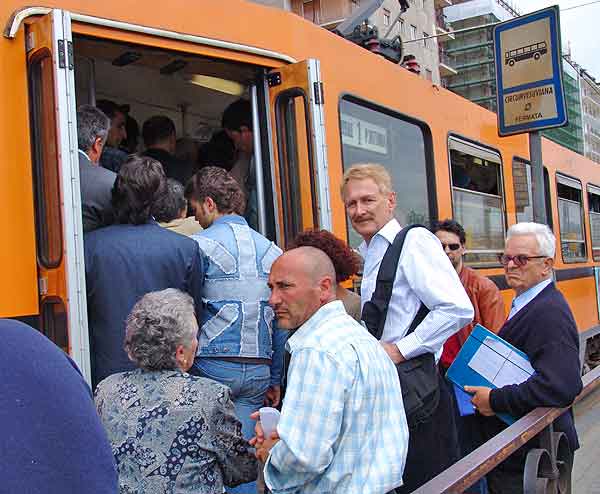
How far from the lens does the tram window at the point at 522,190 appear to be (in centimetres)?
645

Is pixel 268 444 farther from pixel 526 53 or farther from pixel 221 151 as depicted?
pixel 526 53

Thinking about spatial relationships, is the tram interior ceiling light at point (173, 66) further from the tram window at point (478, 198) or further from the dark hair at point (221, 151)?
the tram window at point (478, 198)

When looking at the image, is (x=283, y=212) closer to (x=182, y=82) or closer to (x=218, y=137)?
(x=218, y=137)

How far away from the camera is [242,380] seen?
2816mm

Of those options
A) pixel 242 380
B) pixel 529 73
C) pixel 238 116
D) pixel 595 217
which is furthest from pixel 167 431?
pixel 595 217

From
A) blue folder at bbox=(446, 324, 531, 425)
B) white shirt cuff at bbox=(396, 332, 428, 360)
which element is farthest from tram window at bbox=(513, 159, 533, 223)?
white shirt cuff at bbox=(396, 332, 428, 360)

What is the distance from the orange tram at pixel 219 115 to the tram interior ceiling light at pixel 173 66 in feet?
0.04

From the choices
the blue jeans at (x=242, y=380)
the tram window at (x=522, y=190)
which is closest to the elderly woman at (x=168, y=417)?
the blue jeans at (x=242, y=380)

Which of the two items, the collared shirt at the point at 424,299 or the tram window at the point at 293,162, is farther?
the tram window at the point at 293,162

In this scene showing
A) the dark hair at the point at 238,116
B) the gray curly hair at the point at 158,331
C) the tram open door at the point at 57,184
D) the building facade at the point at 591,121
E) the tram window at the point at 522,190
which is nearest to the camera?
the gray curly hair at the point at 158,331

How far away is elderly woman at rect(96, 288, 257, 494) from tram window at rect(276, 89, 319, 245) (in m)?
1.28

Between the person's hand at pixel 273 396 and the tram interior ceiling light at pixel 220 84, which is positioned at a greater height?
the tram interior ceiling light at pixel 220 84

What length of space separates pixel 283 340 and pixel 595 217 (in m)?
7.55

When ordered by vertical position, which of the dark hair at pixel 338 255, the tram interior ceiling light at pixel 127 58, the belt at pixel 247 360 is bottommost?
the belt at pixel 247 360
